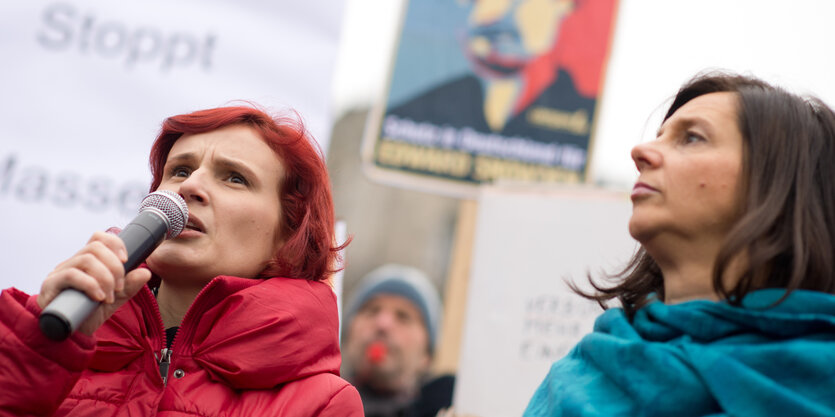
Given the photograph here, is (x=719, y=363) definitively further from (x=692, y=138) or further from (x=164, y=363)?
(x=164, y=363)

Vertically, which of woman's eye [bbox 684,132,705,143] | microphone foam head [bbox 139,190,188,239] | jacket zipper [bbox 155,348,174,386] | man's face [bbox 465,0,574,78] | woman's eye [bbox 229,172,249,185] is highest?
man's face [bbox 465,0,574,78]

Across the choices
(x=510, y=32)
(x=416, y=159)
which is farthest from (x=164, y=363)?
(x=510, y=32)

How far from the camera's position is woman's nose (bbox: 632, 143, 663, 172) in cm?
172

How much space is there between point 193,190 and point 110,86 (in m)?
1.20

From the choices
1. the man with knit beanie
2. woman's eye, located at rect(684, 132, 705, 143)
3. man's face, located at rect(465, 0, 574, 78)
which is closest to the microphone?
woman's eye, located at rect(684, 132, 705, 143)

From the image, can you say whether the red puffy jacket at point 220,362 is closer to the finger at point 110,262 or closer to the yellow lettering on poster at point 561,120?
the finger at point 110,262

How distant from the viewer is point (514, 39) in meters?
4.89

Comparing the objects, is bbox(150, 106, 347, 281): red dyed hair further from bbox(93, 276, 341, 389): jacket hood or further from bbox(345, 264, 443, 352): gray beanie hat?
bbox(345, 264, 443, 352): gray beanie hat

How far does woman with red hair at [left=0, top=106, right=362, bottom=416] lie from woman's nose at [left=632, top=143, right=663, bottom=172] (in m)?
0.75

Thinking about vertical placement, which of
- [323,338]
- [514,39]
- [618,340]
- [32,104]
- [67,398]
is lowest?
[67,398]

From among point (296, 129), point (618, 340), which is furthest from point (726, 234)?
point (296, 129)

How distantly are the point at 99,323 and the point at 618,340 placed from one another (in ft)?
3.19

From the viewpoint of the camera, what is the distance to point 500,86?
4.82 metres

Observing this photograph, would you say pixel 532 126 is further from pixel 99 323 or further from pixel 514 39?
pixel 99 323
